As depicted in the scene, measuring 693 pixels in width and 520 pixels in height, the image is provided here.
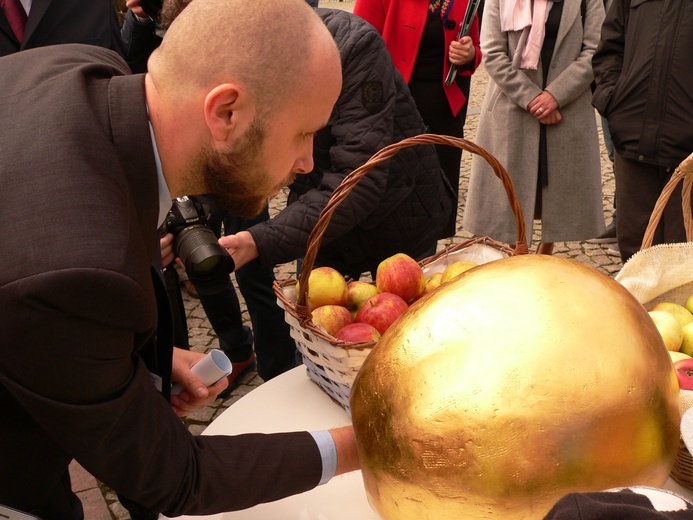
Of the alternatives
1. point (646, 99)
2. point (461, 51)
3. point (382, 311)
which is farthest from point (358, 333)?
point (461, 51)

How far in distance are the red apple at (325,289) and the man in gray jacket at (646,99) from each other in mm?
1823

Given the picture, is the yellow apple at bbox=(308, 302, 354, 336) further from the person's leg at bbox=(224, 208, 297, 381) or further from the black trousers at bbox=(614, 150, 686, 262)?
the black trousers at bbox=(614, 150, 686, 262)

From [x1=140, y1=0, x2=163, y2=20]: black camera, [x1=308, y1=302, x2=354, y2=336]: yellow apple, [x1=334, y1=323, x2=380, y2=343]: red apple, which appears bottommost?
[x1=308, y1=302, x2=354, y2=336]: yellow apple

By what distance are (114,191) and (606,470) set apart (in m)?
0.74

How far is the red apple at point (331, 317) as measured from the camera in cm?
154

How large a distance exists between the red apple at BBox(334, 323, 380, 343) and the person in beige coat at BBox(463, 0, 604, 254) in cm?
192

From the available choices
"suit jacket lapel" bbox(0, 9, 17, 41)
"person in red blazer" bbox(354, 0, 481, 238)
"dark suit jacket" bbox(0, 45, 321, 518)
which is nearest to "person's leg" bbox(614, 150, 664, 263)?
"person in red blazer" bbox(354, 0, 481, 238)

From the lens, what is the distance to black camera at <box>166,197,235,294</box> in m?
1.57

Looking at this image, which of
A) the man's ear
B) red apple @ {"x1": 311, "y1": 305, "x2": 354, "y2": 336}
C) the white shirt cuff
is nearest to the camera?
the man's ear

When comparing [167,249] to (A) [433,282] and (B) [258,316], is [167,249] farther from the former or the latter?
(B) [258,316]

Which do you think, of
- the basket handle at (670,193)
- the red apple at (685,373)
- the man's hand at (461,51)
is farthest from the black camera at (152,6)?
the red apple at (685,373)

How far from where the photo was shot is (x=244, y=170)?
117 cm

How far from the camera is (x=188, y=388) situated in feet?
4.99

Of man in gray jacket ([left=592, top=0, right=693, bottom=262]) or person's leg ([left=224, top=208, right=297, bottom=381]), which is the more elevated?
man in gray jacket ([left=592, top=0, right=693, bottom=262])
